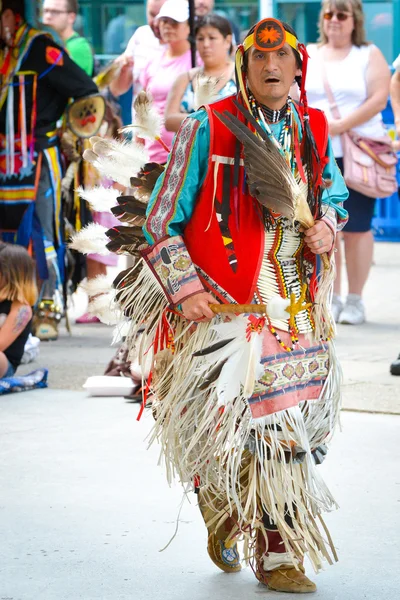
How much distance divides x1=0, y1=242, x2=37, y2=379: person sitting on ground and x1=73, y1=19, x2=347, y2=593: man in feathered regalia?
296 centimetres

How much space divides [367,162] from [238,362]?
5029 millimetres

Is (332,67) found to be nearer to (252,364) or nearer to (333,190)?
(333,190)

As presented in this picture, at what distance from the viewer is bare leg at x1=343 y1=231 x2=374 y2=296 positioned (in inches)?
338

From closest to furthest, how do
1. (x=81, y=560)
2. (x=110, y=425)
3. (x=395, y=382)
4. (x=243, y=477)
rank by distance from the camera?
(x=243, y=477), (x=81, y=560), (x=110, y=425), (x=395, y=382)

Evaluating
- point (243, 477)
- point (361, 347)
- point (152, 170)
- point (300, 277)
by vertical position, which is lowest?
point (361, 347)

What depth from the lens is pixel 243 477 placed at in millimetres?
3641

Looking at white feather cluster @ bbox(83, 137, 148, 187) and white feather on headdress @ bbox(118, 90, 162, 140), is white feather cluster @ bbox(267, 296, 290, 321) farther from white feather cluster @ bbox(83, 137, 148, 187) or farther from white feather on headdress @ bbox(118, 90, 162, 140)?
white feather on headdress @ bbox(118, 90, 162, 140)

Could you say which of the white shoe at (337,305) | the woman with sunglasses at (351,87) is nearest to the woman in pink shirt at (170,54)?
the woman with sunglasses at (351,87)

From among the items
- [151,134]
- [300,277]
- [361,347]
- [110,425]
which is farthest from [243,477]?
[361,347]

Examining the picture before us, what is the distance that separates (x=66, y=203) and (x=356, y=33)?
238 cm

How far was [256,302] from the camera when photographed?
3586 millimetres

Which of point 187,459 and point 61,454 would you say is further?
point 61,454

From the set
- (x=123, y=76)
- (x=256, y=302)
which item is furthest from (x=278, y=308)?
(x=123, y=76)

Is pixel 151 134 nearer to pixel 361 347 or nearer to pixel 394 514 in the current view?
pixel 394 514
